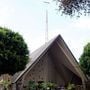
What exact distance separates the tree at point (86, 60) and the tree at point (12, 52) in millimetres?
5081

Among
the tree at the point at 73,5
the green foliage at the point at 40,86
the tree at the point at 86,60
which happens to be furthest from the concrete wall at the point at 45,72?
the tree at the point at 73,5

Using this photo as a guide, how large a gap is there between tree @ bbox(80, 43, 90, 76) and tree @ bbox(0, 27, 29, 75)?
508 centimetres

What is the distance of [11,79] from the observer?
1328 inches

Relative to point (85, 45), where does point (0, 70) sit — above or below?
below

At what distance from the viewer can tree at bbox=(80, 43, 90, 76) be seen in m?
31.0

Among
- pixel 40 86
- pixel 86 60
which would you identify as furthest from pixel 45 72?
pixel 40 86

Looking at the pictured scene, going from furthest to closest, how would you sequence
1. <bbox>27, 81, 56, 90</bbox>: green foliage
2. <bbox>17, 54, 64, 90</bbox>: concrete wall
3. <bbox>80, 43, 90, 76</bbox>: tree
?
<bbox>17, 54, 64, 90</bbox>: concrete wall → <bbox>80, 43, 90, 76</bbox>: tree → <bbox>27, 81, 56, 90</bbox>: green foliage

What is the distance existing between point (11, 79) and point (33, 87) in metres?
5.59

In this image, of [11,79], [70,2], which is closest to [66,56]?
[11,79]

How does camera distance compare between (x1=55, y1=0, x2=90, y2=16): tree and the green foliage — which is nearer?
(x1=55, y1=0, x2=90, y2=16): tree

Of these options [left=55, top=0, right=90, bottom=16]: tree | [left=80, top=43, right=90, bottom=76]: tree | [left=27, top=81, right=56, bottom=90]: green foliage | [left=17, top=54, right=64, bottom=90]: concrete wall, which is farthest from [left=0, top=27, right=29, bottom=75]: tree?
[left=55, top=0, right=90, bottom=16]: tree

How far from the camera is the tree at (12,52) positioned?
27.4 metres

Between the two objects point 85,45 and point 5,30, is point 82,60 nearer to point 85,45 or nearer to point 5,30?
point 85,45

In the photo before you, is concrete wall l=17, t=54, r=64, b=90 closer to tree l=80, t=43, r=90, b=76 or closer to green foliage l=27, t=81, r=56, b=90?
tree l=80, t=43, r=90, b=76
